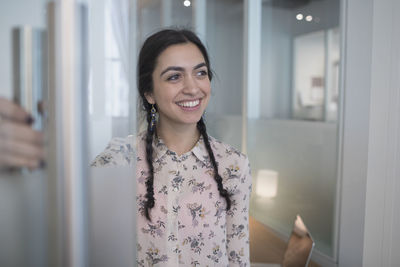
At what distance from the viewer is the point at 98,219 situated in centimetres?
36

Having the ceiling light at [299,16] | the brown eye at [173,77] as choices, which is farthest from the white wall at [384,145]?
the brown eye at [173,77]

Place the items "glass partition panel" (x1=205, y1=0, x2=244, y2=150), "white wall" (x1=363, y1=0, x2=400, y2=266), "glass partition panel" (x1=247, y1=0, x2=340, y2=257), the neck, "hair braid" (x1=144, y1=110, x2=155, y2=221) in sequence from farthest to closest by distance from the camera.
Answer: "glass partition panel" (x1=205, y1=0, x2=244, y2=150)
"glass partition panel" (x1=247, y1=0, x2=340, y2=257)
"white wall" (x1=363, y1=0, x2=400, y2=266)
the neck
"hair braid" (x1=144, y1=110, x2=155, y2=221)

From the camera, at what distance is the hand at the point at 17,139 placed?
303 millimetres

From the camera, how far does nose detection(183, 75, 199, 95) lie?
3.65 feet

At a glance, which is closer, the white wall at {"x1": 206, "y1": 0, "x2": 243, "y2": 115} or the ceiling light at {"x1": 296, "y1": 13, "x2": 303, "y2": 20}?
the ceiling light at {"x1": 296, "y1": 13, "x2": 303, "y2": 20}

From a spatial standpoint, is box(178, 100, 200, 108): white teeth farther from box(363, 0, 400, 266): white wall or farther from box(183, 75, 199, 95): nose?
box(363, 0, 400, 266): white wall

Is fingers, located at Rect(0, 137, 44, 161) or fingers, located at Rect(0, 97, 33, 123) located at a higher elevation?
fingers, located at Rect(0, 97, 33, 123)

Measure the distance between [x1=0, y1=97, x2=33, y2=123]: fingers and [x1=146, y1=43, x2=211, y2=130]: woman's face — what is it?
0.82 metres

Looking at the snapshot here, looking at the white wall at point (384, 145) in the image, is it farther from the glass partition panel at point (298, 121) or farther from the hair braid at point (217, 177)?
the hair braid at point (217, 177)

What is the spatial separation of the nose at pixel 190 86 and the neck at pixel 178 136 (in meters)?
0.14

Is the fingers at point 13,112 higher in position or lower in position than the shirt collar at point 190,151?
higher

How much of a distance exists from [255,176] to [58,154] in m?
2.25

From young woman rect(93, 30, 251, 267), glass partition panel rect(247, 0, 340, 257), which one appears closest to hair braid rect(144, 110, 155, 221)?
young woman rect(93, 30, 251, 267)

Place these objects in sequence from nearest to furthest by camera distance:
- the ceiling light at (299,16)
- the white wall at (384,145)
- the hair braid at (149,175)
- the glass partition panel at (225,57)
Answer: the hair braid at (149,175)
the white wall at (384,145)
the ceiling light at (299,16)
the glass partition panel at (225,57)
